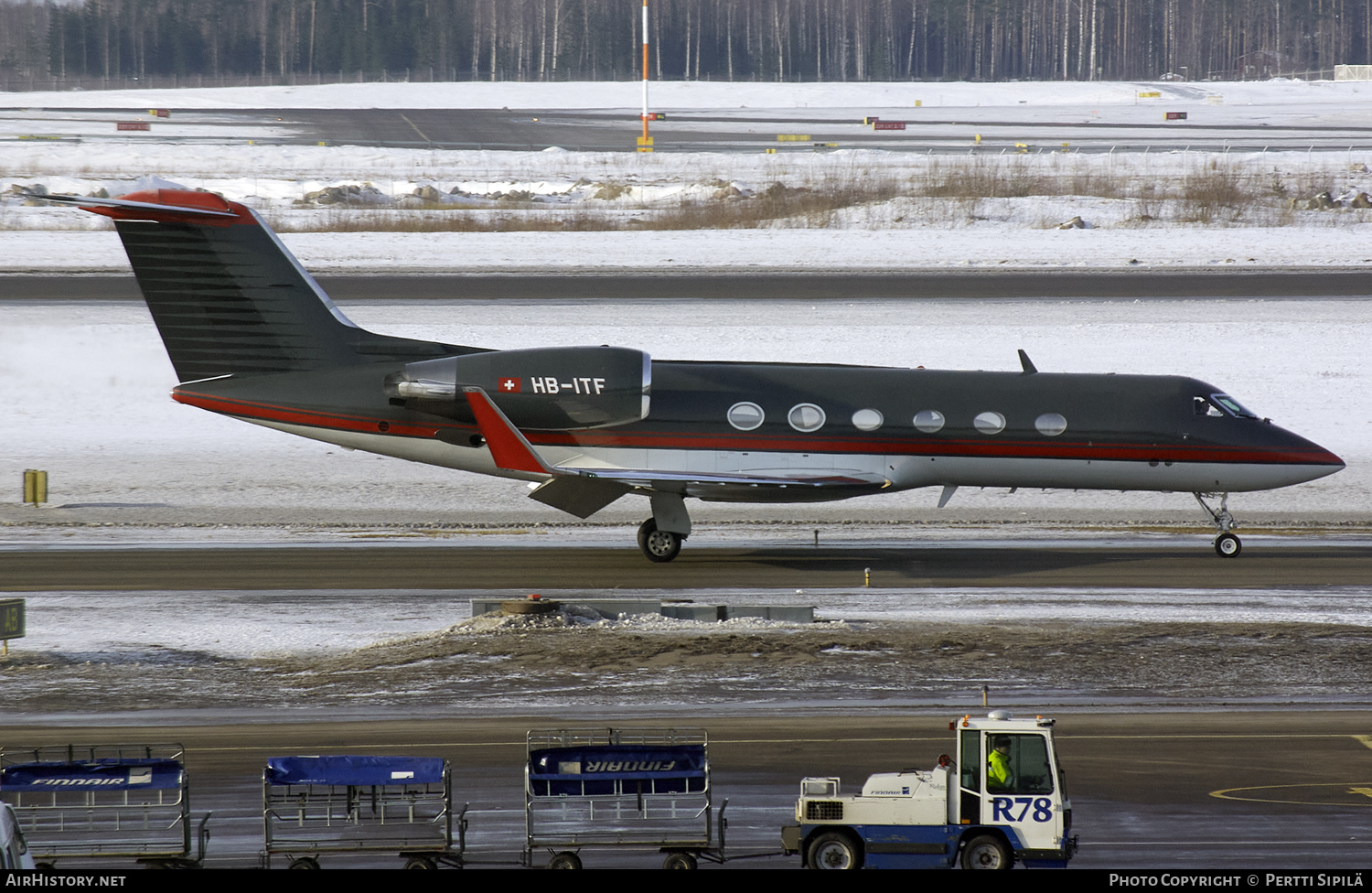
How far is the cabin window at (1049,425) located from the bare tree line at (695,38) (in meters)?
138

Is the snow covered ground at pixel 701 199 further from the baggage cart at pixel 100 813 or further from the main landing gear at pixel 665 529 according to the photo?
the baggage cart at pixel 100 813

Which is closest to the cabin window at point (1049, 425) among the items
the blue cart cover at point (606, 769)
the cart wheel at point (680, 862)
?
the blue cart cover at point (606, 769)

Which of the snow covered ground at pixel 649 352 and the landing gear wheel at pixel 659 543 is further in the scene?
the snow covered ground at pixel 649 352

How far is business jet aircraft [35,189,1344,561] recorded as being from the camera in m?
26.3

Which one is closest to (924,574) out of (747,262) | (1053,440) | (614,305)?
(1053,440)

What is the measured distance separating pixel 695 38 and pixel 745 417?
6089 inches

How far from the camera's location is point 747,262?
52.8 m

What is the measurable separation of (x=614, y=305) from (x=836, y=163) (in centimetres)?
3206

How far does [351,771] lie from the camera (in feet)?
40.1

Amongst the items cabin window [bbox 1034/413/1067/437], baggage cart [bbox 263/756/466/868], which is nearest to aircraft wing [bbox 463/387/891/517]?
A: cabin window [bbox 1034/413/1067/437]

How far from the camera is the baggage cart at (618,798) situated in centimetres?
1237

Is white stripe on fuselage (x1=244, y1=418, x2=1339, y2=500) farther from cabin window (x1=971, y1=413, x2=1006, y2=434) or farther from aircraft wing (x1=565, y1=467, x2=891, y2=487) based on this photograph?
cabin window (x1=971, y1=413, x2=1006, y2=434)

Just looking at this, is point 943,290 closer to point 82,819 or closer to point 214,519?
point 214,519

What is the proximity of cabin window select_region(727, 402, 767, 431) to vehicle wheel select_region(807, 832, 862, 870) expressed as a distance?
14832mm
